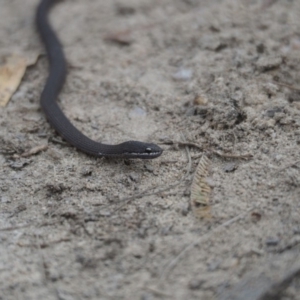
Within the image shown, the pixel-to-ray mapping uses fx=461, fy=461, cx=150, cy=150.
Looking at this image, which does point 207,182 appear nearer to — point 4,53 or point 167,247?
point 167,247

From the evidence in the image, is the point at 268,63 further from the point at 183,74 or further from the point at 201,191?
the point at 201,191

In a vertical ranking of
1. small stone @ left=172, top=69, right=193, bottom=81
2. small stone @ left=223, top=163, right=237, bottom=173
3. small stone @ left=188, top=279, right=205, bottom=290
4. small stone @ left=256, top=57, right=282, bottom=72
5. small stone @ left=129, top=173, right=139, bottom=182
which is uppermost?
small stone @ left=256, top=57, right=282, bottom=72

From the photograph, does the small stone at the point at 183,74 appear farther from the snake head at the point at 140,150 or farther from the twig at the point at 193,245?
the twig at the point at 193,245

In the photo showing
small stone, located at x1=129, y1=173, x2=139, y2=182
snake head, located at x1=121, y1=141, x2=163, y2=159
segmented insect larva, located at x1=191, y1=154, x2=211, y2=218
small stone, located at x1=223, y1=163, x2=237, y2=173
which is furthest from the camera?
snake head, located at x1=121, y1=141, x2=163, y2=159

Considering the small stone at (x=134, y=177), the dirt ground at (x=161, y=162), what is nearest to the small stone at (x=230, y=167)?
the dirt ground at (x=161, y=162)

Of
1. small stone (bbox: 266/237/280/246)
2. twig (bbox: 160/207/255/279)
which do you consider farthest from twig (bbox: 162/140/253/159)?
small stone (bbox: 266/237/280/246)

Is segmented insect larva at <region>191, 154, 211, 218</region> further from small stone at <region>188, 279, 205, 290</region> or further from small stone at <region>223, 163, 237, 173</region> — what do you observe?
small stone at <region>188, 279, 205, 290</region>
